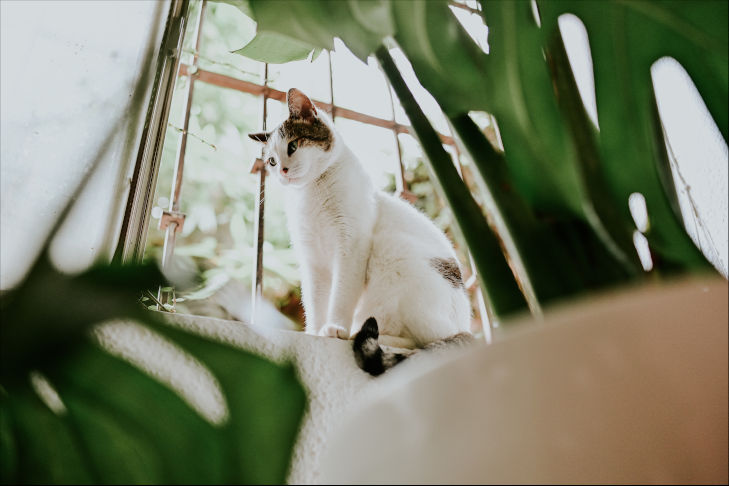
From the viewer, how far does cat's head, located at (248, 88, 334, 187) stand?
4.47 ft

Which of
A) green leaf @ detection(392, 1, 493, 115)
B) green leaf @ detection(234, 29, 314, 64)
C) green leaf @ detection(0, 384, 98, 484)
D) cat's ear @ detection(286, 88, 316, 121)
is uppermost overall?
cat's ear @ detection(286, 88, 316, 121)

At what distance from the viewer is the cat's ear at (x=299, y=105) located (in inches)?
56.2

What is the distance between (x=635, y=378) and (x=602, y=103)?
0.78ft

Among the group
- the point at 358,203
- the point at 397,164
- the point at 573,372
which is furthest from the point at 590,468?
the point at 397,164

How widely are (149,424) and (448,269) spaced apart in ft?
3.29

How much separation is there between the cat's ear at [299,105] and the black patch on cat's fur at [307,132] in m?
0.02

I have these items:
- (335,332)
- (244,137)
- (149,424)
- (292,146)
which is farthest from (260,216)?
(149,424)

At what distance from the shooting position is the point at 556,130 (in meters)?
0.36

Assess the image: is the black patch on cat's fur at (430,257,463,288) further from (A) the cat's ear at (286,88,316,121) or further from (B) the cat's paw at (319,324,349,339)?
(A) the cat's ear at (286,88,316,121)

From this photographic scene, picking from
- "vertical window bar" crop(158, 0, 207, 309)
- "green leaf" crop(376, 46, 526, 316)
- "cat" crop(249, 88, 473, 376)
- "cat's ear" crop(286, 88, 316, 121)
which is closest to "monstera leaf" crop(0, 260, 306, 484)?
"green leaf" crop(376, 46, 526, 316)

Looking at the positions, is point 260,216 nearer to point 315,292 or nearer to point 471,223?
point 315,292

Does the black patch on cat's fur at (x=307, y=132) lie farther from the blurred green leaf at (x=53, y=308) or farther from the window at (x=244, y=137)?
the blurred green leaf at (x=53, y=308)

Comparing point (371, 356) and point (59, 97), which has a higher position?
point (59, 97)

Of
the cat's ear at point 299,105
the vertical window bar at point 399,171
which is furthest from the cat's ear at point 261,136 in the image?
the vertical window bar at point 399,171
